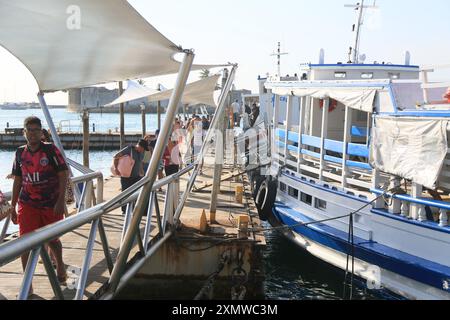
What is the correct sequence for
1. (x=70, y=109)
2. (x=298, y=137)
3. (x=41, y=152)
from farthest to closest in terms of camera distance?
(x=70, y=109), (x=298, y=137), (x=41, y=152)

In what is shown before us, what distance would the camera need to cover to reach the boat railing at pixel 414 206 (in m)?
7.25

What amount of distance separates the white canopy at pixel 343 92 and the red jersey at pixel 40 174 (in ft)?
18.0

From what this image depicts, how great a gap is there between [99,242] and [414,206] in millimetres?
4807

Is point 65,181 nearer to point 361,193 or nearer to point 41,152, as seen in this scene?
point 41,152

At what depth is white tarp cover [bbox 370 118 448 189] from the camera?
7.18 m

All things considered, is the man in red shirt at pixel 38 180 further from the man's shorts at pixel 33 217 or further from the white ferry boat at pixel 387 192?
the white ferry boat at pixel 387 192

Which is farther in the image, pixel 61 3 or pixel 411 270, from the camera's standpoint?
pixel 411 270

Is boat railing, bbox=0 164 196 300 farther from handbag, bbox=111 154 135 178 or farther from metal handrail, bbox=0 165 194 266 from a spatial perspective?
handbag, bbox=111 154 135 178

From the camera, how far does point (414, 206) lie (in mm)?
7762

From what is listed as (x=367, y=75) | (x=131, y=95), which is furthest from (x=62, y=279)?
(x=367, y=75)

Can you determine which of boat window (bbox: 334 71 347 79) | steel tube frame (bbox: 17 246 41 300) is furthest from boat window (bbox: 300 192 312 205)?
steel tube frame (bbox: 17 246 41 300)
